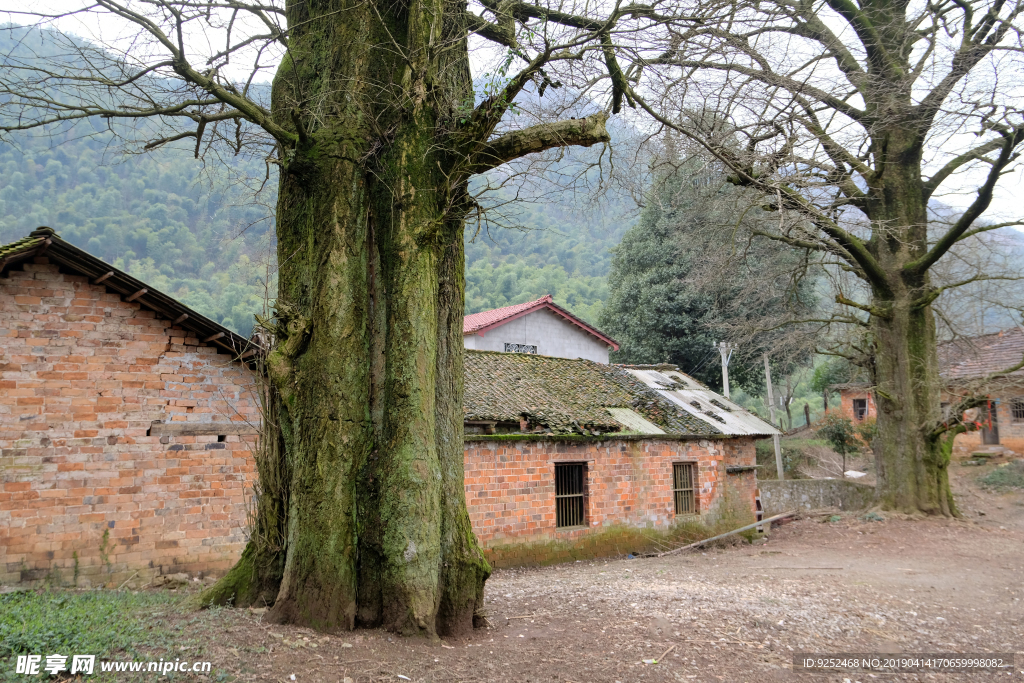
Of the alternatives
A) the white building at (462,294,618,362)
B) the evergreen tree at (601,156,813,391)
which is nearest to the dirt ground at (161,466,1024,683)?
the evergreen tree at (601,156,813,391)

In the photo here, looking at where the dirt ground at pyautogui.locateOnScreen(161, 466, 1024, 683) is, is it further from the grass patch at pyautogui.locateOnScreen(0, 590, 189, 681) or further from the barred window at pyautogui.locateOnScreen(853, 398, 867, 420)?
the barred window at pyautogui.locateOnScreen(853, 398, 867, 420)

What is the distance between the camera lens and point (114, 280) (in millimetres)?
9352

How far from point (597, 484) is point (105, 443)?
9.09 meters

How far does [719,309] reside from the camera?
1033 inches

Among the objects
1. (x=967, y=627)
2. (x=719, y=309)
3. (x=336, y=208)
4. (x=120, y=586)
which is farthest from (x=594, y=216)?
(x=719, y=309)

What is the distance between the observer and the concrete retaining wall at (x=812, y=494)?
19359mm

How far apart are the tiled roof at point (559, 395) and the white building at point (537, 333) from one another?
306 inches

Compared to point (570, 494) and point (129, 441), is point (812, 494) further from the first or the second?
point (129, 441)

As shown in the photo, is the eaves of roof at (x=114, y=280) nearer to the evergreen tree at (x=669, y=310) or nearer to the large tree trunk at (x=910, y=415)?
the large tree trunk at (x=910, y=415)

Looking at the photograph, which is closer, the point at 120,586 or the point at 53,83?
the point at 53,83

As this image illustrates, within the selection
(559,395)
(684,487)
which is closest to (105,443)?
(559,395)

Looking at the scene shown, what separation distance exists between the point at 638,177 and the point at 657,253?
64.9 ft

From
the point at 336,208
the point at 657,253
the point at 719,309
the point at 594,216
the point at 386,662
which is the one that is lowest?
the point at 386,662

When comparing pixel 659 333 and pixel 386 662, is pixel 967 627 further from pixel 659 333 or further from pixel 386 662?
pixel 659 333
